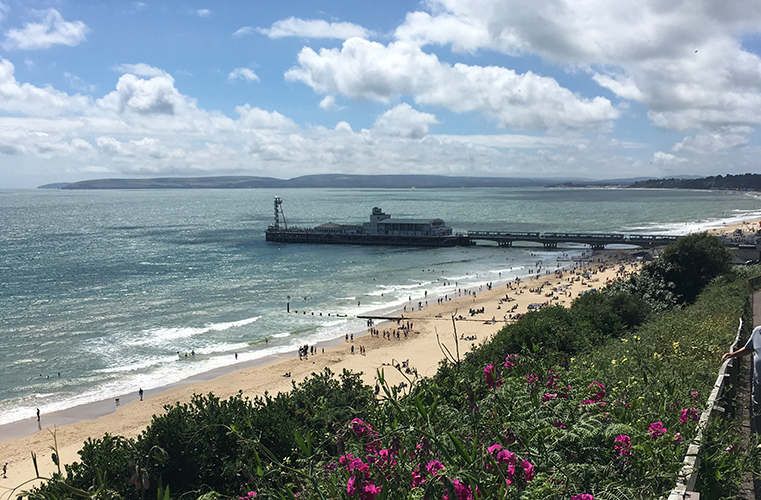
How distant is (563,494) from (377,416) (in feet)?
9.76

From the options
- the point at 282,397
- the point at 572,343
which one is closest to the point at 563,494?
the point at 282,397

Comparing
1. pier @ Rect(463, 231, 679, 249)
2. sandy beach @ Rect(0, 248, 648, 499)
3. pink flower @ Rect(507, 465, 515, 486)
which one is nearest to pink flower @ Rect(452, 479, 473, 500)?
pink flower @ Rect(507, 465, 515, 486)

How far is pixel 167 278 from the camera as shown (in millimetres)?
57594

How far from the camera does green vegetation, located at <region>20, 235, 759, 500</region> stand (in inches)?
176

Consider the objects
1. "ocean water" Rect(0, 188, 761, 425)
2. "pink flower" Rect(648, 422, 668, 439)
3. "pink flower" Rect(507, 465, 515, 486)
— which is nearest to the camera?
"pink flower" Rect(507, 465, 515, 486)

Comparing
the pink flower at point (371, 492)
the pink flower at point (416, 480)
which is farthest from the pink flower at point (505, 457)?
the pink flower at point (371, 492)

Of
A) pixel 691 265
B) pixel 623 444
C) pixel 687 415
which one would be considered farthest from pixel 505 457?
pixel 691 265

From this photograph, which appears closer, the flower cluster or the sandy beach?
the flower cluster

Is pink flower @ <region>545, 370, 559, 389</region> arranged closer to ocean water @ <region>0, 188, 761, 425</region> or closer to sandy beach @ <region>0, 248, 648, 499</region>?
sandy beach @ <region>0, 248, 648, 499</region>

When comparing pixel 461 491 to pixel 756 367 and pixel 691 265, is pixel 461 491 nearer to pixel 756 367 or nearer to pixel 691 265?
pixel 756 367

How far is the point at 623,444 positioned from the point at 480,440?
1.47 meters

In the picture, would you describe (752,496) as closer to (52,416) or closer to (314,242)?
(52,416)

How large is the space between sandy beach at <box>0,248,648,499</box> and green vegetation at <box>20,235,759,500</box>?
4.88ft

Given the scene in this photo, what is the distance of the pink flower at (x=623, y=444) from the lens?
16.7 ft
